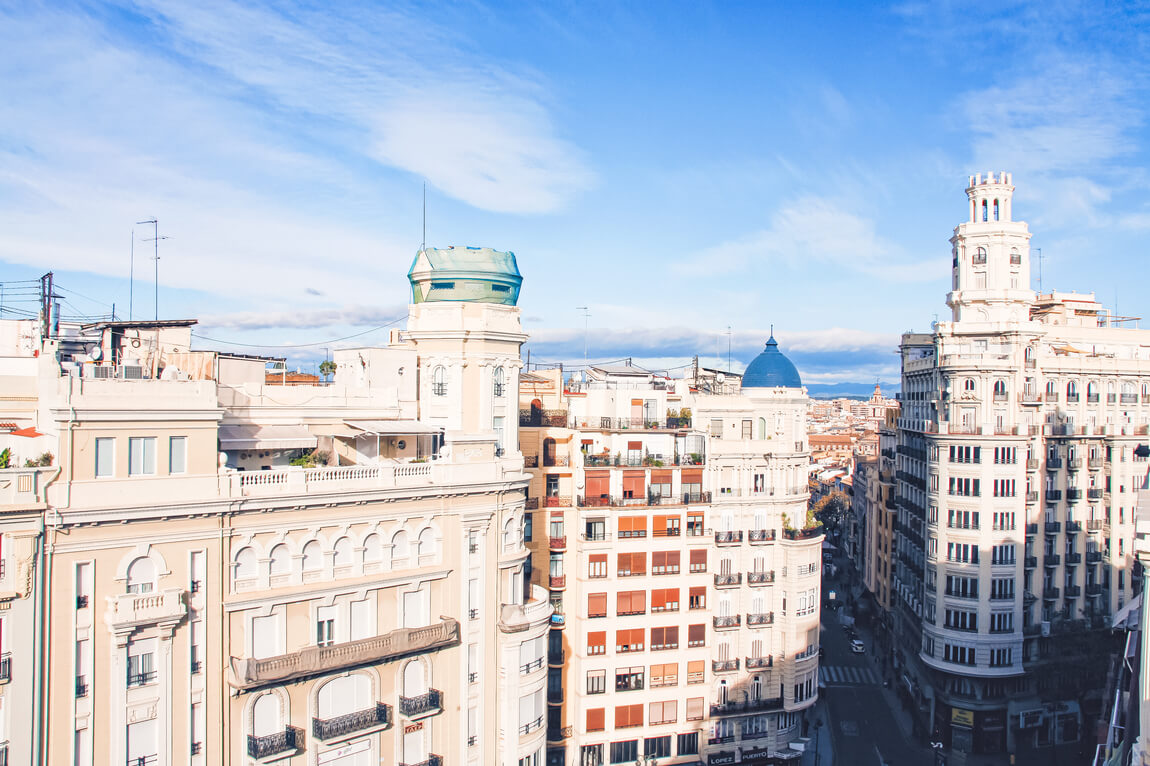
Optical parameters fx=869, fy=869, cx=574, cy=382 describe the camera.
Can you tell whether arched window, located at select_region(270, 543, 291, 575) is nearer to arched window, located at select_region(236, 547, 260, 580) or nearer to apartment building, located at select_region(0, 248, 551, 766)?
apartment building, located at select_region(0, 248, 551, 766)

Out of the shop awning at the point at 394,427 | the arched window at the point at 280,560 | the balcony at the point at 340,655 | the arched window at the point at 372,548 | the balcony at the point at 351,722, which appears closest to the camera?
the balcony at the point at 340,655

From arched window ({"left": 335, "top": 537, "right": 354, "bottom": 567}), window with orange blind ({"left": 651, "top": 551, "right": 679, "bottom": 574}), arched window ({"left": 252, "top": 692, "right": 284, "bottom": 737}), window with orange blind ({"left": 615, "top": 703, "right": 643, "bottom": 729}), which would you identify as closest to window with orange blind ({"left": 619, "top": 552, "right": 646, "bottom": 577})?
window with orange blind ({"left": 651, "top": 551, "right": 679, "bottom": 574})

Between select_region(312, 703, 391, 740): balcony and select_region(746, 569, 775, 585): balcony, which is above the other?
select_region(746, 569, 775, 585): balcony

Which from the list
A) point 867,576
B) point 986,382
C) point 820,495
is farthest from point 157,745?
point 820,495

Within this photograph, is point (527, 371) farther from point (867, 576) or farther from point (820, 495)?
point (820, 495)

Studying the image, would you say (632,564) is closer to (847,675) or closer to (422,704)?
(422,704)

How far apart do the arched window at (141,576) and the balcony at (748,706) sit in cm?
3978

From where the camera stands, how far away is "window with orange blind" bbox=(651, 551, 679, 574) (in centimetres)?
5906

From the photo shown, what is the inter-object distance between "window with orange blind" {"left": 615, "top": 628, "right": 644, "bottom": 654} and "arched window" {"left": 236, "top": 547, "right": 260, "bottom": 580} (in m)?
27.8

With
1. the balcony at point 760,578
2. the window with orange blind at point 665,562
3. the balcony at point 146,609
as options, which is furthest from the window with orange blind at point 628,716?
the balcony at point 146,609

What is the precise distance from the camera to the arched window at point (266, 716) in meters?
37.2

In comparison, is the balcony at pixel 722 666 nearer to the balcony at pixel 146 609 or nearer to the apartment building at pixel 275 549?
the apartment building at pixel 275 549

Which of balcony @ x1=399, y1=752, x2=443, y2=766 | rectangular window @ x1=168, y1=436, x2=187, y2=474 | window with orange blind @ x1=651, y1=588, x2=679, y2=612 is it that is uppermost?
rectangular window @ x1=168, y1=436, x2=187, y2=474

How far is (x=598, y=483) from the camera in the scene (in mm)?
58844
